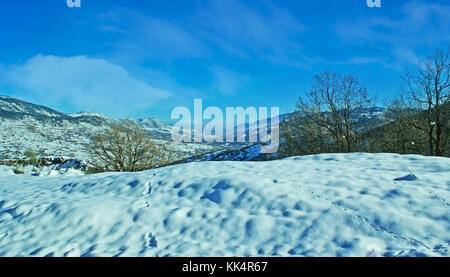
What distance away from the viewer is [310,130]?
20.4 m

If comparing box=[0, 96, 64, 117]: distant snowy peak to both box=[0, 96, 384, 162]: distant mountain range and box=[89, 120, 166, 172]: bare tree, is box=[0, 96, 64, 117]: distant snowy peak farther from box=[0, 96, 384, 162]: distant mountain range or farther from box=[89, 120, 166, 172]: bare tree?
box=[89, 120, 166, 172]: bare tree

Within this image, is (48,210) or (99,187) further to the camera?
(99,187)

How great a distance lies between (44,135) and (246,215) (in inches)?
3931

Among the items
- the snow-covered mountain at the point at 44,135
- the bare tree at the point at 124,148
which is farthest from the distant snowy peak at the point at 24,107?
the bare tree at the point at 124,148

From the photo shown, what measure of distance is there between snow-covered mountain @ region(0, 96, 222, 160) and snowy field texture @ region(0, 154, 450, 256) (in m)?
13.3

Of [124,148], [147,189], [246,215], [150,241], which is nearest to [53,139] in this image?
[124,148]

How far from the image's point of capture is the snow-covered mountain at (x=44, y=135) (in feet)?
176

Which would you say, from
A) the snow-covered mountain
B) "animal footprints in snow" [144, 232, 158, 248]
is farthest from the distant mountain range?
"animal footprints in snow" [144, 232, 158, 248]

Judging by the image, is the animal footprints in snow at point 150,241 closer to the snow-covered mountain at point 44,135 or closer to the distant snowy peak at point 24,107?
the snow-covered mountain at point 44,135

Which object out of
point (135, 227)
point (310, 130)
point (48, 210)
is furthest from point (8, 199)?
point (310, 130)

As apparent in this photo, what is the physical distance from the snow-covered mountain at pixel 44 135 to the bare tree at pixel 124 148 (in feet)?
4.54

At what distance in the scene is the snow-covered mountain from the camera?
53.5 m
